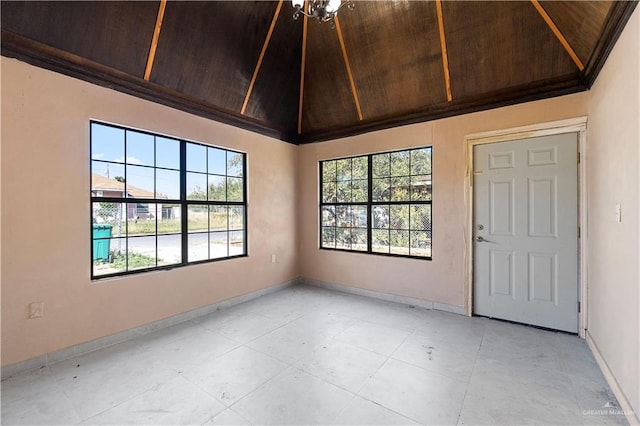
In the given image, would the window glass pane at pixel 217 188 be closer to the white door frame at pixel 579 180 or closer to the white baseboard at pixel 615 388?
the white door frame at pixel 579 180

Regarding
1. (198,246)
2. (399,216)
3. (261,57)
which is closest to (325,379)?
(198,246)

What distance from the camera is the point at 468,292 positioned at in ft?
11.5

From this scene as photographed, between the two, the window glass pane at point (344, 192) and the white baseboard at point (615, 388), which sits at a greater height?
the window glass pane at point (344, 192)

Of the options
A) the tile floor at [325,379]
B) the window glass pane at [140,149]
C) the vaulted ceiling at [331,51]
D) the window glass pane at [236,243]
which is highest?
the vaulted ceiling at [331,51]

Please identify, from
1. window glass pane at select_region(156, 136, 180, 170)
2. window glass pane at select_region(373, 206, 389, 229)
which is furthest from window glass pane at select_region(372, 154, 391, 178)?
window glass pane at select_region(156, 136, 180, 170)

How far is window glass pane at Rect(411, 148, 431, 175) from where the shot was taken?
3838 mm

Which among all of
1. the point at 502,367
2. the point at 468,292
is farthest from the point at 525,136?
the point at 502,367

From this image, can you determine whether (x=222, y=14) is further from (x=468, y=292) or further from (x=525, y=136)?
(x=468, y=292)

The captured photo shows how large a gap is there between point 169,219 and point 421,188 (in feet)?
10.5

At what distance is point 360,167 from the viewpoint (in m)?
4.45

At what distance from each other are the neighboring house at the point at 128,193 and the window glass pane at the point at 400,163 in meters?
2.96

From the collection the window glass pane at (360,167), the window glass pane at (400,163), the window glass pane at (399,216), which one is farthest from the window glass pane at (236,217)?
the window glass pane at (400,163)

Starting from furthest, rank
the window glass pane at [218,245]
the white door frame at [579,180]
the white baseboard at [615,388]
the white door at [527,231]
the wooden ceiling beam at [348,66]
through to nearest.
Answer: the window glass pane at [218,245], the wooden ceiling beam at [348,66], the white door at [527,231], the white door frame at [579,180], the white baseboard at [615,388]

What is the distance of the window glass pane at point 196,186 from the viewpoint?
3518 mm
